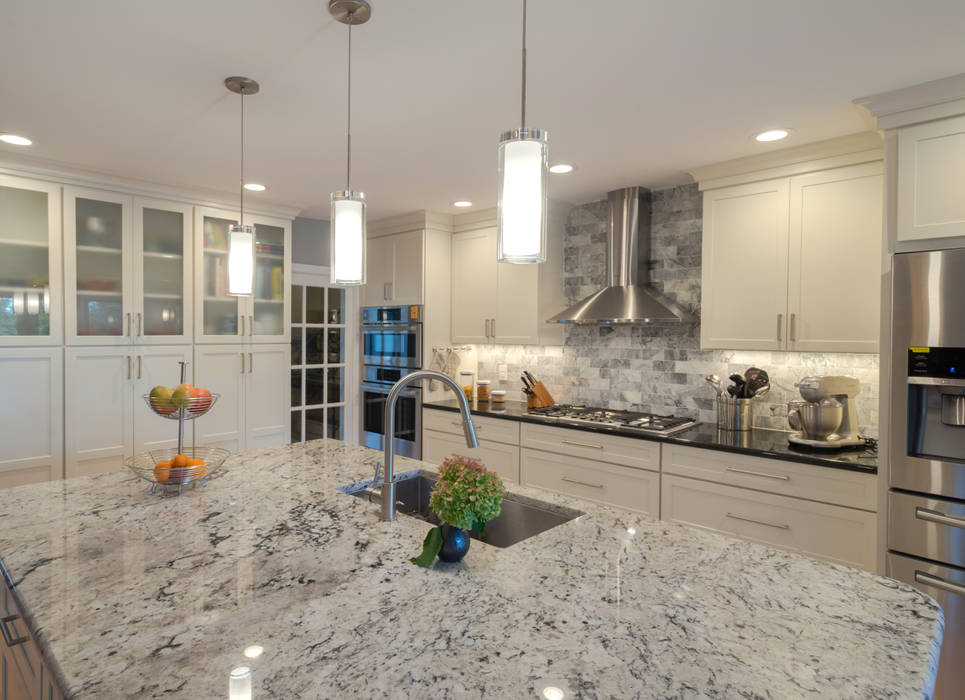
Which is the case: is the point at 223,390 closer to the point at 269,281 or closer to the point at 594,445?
the point at 269,281

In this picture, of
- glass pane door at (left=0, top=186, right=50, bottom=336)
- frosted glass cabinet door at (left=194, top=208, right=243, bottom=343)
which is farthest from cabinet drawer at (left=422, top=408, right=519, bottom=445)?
glass pane door at (left=0, top=186, right=50, bottom=336)

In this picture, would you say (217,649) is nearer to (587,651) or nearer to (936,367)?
(587,651)

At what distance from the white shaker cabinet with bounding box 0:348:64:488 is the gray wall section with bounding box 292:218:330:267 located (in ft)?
6.20

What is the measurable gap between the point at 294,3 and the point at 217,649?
1662mm

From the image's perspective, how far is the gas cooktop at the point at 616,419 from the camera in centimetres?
318

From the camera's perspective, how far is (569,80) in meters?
2.07

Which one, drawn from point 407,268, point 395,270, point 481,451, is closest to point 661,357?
point 481,451

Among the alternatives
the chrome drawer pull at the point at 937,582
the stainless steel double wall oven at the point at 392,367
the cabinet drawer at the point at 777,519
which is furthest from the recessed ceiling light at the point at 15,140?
the chrome drawer pull at the point at 937,582

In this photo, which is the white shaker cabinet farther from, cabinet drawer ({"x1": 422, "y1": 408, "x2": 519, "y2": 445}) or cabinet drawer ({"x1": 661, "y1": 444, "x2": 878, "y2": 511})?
cabinet drawer ({"x1": 661, "y1": 444, "x2": 878, "y2": 511})

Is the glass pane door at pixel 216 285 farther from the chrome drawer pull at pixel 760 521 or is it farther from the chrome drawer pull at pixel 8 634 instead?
the chrome drawer pull at pixel 760 521

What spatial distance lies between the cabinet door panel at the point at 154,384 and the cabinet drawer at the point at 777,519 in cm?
310

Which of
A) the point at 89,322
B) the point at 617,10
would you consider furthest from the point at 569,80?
the point at 89,322

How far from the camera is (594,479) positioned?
3.28 m

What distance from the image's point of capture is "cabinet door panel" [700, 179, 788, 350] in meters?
2.88
